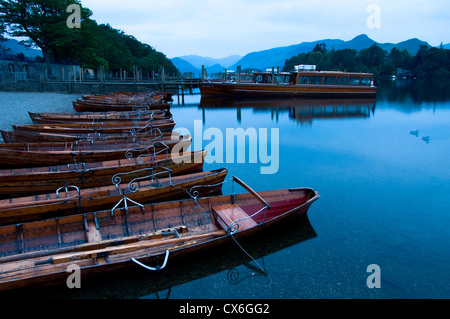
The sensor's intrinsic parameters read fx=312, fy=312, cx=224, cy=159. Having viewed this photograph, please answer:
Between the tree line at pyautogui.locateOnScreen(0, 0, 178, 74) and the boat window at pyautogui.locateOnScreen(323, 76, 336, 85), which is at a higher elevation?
the tree line at pyautogui.locateOnScreen(0, 0, 178, 74)

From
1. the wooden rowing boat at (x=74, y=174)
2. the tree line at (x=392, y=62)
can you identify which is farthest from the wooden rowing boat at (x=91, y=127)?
the tree line at (x=392, y=62)

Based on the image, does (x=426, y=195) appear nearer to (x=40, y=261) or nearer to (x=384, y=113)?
(x=40, y=261)

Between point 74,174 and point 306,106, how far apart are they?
101ft

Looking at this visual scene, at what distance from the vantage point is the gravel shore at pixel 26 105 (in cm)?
1891

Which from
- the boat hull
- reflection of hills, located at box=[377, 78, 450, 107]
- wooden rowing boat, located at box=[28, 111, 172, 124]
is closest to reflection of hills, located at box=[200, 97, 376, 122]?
the boat hull

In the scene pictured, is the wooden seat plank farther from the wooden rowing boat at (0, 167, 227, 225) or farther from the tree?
the tree

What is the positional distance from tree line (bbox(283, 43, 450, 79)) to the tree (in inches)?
3922

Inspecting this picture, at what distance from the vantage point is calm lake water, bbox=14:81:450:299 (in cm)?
664

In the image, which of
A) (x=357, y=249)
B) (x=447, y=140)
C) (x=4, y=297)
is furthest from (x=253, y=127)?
(x=4, y=297)

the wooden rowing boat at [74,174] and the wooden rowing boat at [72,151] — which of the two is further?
the wooden rowing boat at [72,151]

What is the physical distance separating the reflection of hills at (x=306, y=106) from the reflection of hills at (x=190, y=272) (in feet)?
71.8

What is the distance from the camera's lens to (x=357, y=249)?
812 centimetres

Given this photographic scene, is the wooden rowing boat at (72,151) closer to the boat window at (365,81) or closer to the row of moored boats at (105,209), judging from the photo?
the row of moored boats at (105,209)
